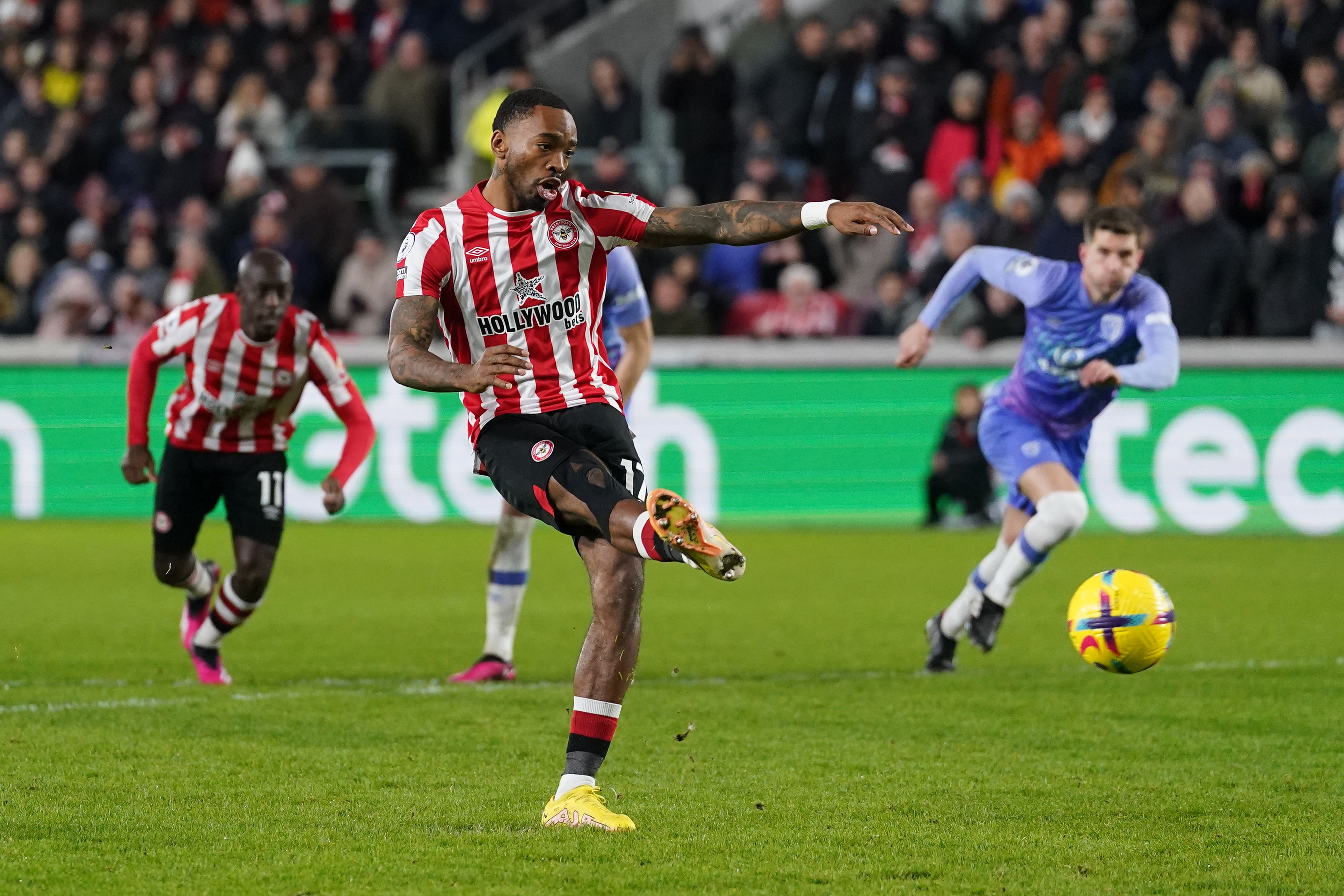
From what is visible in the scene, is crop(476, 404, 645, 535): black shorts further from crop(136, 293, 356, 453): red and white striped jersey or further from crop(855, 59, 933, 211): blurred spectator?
crop(855, 59, 933, 211): blurred spectator

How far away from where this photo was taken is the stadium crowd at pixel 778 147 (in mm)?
16375

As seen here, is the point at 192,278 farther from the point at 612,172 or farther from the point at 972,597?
the point at 972,597

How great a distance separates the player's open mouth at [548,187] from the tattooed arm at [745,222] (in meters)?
0.30

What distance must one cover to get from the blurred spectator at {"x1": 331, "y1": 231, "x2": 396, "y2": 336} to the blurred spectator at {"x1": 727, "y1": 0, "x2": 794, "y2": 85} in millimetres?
4511

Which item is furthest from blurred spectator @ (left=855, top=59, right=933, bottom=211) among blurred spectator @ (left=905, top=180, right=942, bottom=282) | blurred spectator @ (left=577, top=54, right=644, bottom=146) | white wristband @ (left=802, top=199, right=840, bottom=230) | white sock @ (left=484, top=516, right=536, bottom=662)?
white wristband @ (left=802, top=199, right=840, bottom=230)

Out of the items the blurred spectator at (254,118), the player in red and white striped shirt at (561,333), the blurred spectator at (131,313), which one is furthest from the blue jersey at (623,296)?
the blurred spectator at (254,118)

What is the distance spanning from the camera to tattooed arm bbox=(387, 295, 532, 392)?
5016mm

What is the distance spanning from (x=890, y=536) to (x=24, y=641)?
813 cm

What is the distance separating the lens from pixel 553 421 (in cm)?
582

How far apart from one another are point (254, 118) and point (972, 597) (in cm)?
1436

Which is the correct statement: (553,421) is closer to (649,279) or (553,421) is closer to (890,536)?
(890,536)

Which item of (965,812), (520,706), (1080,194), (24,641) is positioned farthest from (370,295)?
(965,812)

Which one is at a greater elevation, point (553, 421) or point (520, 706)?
point (553, 421)

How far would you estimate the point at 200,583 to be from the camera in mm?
9156
